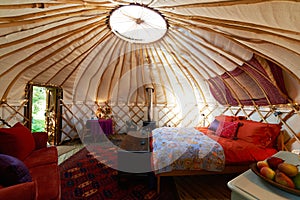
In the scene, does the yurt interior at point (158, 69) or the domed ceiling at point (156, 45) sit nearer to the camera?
the yurt interior at point (158, 69)

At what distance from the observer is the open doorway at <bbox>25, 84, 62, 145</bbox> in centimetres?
369

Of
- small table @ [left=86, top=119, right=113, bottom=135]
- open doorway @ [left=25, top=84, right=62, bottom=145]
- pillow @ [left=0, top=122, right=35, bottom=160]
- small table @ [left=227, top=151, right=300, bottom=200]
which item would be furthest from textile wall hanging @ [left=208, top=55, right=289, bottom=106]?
open doorway @ [left=25, top=84, right=62, bottom=145]

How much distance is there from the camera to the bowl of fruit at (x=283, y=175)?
69cm

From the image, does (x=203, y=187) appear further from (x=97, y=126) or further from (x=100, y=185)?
(x=97, y=126)

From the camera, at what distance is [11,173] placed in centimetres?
111

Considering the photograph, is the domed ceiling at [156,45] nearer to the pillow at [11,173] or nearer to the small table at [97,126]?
the small table at [97,126]

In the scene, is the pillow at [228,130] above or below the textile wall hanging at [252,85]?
below

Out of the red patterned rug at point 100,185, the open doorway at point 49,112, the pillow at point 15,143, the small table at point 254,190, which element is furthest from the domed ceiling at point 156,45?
the red patterned rug at point 100,185

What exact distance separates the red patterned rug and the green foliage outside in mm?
2247

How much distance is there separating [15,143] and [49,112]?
2.49m

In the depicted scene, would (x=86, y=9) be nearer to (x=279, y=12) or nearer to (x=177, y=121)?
(x=279, y=12)

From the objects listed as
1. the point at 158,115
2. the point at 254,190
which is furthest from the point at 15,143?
the point at 158,115

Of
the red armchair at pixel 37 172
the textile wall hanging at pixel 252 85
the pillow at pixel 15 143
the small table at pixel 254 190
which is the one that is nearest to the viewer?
the small table at pixel 254 190

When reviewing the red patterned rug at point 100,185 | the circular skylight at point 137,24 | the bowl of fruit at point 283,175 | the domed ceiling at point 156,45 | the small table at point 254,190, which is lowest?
the red patterned rug at point 100,185
